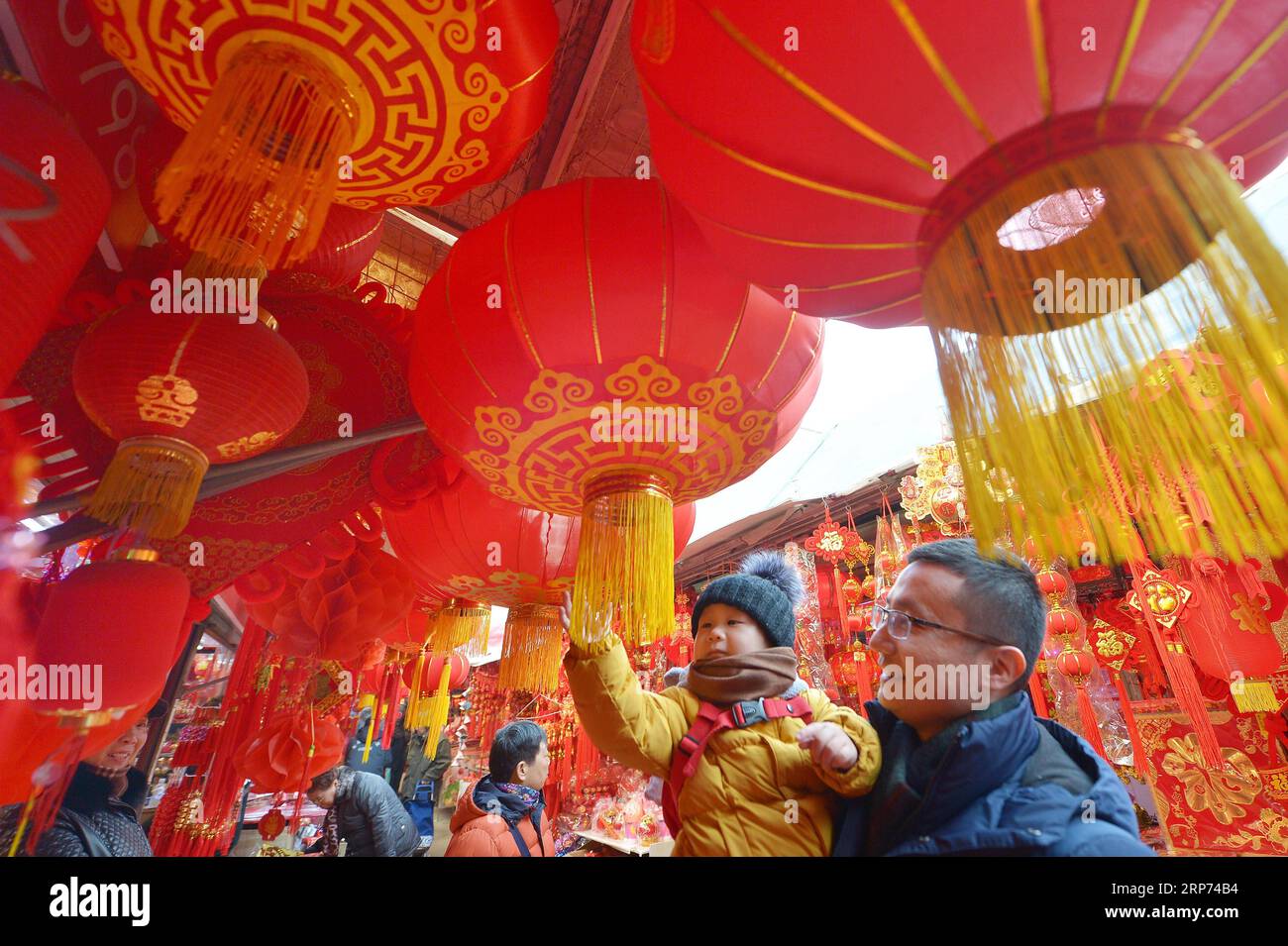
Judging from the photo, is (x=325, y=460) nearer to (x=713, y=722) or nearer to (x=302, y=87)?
(x=302, y=87)

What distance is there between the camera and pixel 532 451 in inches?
58.7

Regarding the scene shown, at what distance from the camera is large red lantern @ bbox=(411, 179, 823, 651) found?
4.17 ft

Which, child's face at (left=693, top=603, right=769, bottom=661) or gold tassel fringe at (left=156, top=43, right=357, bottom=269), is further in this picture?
child's face at (left=693, top=603, right=769, bottom=661)

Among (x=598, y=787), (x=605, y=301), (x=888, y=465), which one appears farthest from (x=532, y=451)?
(x=598, y=787)

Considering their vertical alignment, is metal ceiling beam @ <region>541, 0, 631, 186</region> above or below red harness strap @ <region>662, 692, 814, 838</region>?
above

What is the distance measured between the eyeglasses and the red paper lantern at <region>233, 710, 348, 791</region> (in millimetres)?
3089

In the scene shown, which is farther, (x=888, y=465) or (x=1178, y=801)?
(x=888, y=465)

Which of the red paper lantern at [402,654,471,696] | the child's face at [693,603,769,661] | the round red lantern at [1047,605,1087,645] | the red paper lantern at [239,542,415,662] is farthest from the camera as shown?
the red paper lantern at [402,654,471,696]

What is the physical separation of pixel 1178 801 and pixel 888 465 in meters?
2.42

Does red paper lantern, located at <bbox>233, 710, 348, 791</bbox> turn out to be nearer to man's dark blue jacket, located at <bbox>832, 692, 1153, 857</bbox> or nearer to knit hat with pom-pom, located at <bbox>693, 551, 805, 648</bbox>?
knit hat with pom-pom, located at <bbox>693, 551, 805, 648</bbox>

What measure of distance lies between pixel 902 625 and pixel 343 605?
7.51 ft

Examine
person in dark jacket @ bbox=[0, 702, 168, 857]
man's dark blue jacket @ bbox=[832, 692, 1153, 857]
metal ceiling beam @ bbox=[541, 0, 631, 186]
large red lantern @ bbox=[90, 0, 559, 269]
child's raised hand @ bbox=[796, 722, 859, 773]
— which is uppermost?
metal ceiling beam @ bbox=[541, 0, 631, 186]

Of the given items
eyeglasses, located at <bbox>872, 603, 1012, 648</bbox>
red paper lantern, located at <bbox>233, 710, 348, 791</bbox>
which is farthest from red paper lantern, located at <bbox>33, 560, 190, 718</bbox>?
red paper lantern, located at <bbox>233, 710, 348, 791</bbox>
